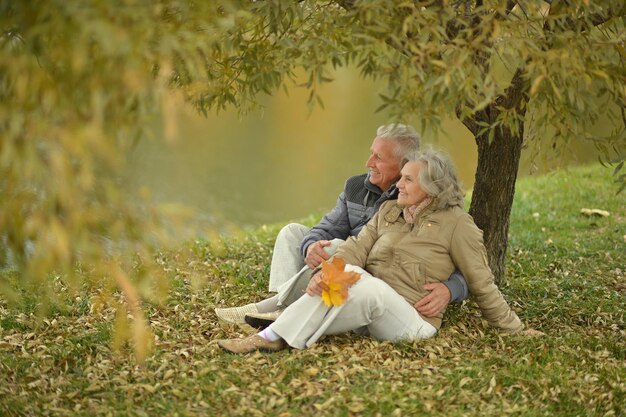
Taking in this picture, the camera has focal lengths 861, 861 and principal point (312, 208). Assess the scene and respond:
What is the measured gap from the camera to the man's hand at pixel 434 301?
14.1 feet

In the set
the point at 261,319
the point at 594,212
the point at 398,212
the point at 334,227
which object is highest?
the point at 398,212

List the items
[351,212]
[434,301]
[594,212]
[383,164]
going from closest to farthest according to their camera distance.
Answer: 1. [434,301]
2. [383,164]
3. [351,212]
4. [594,212]

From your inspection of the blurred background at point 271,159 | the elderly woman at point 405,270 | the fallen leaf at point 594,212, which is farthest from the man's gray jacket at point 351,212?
the blurred background at point 271,159

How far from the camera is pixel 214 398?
12.0 ft

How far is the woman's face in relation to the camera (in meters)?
4.41

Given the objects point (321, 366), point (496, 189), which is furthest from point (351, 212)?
point (321, 366)

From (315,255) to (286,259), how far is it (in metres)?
0.44

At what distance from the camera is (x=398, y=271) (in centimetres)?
437

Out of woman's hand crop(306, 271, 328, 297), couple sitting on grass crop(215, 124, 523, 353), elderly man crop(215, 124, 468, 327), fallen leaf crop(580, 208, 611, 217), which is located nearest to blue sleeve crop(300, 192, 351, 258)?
elderly man crop(215, 124, 468, 327)

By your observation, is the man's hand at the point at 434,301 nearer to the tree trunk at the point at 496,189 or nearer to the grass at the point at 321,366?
the grass at the point at 321,366

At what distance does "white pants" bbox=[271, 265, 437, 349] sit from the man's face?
76 cm

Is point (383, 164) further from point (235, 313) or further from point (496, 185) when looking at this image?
point (235, 313)

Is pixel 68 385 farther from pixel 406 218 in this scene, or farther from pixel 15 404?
pixel 406 218

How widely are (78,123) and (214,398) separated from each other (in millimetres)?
1573
